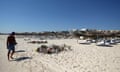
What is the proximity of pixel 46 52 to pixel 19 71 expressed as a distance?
4611 mm

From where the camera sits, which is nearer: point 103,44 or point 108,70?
point 108,70

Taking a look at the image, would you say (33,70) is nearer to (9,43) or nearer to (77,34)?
(9,43)

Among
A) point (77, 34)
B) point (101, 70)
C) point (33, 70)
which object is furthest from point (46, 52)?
point (77, 34)

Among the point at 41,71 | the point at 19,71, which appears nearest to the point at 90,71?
the point at 41,71

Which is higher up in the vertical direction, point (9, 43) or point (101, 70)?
point (9, 43)

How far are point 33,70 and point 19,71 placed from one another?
0.56 m

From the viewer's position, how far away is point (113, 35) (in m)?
27.0

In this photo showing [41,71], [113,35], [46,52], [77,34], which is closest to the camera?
[41,71]

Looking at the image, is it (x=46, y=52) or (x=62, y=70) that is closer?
(x=62, y=70)

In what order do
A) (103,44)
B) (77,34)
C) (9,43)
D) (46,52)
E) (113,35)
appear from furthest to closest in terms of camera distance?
(77,34) < (113,35) < (103,44) < (46,52) < (9,43)

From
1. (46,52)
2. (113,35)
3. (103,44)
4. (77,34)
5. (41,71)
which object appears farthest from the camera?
(77,34)

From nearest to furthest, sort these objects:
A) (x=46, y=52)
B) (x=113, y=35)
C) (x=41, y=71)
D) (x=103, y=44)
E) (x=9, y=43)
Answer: (x=41, y=71), (x=9, y=43), (x=46, y=52), (x=103, y=44), (x=113, y=35)

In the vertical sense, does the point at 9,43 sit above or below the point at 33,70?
above

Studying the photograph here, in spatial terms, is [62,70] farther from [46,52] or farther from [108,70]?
[46,52]
